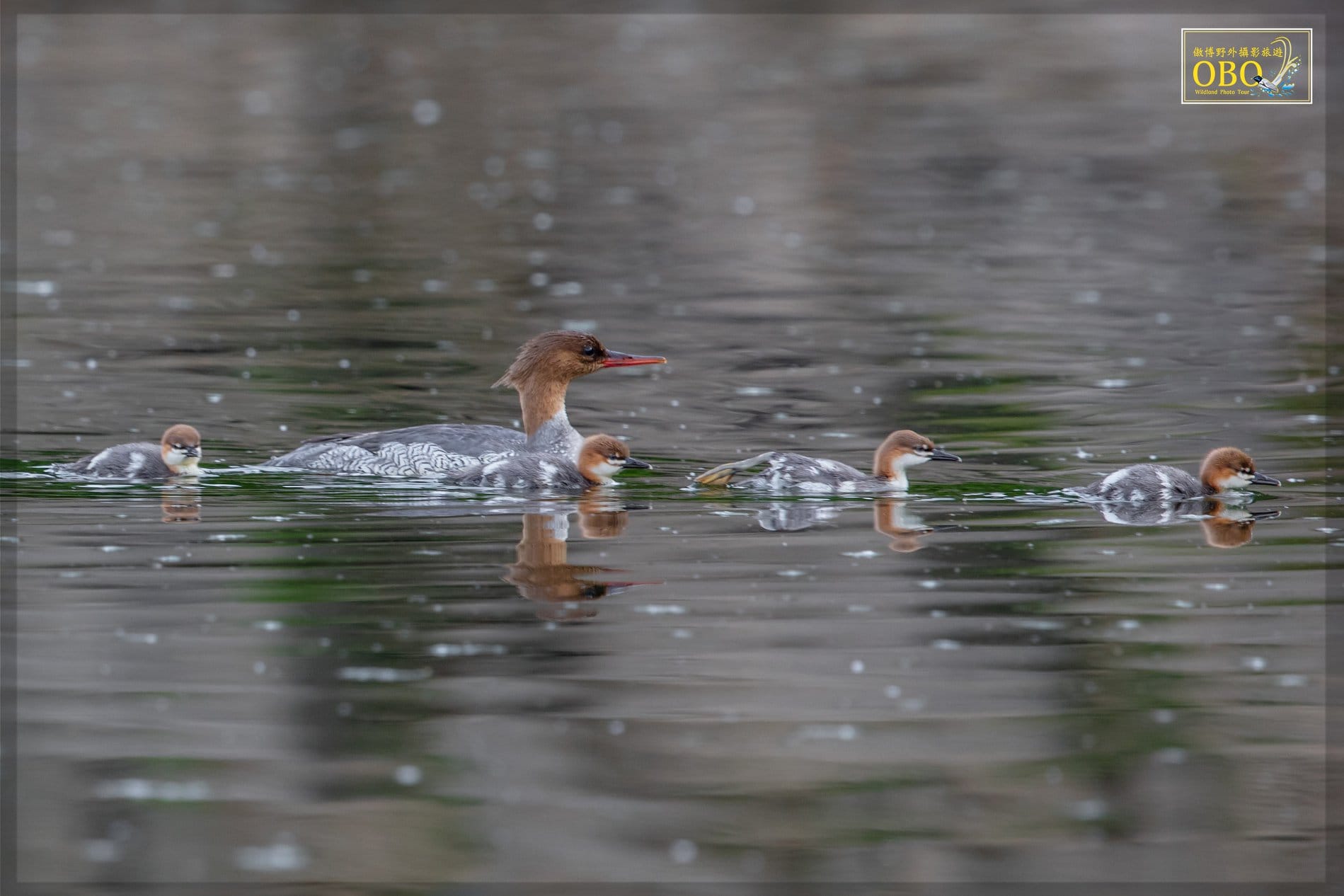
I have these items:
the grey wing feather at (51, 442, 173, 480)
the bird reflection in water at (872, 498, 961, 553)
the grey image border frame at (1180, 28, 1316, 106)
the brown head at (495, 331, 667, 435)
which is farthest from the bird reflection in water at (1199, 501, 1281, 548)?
the grey image border frame at (1180, 28, 1316, 106)

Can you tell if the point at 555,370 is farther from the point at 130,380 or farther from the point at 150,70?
the point at 150,70

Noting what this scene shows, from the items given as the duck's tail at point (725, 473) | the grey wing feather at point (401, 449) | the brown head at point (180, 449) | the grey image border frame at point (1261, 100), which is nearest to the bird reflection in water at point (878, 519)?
the duck's tail at point (725, 473)

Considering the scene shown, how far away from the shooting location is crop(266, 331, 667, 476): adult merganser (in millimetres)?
9875

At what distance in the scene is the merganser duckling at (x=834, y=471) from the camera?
9.42 meters

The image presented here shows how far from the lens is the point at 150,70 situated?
3325cm

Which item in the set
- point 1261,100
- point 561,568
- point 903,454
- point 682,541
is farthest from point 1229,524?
point 1261,100

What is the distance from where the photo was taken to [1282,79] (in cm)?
2680

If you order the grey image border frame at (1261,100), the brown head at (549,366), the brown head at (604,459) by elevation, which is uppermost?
the grey image border frame at (1261,100)

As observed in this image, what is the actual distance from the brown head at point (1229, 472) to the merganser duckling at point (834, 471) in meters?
1.19

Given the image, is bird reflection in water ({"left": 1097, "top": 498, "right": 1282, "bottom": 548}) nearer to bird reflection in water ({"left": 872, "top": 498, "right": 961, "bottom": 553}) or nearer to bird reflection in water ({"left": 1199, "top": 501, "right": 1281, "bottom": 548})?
bird reflection in water ({"left": 1199, "top": 501, "right": 1281, "bottom": 548})

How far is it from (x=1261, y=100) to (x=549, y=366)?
2184 cm

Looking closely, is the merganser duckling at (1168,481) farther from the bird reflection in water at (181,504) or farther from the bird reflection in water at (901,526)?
the bird reflection in water at (181,504)

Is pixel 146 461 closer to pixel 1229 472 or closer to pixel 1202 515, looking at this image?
pixel 1202 515

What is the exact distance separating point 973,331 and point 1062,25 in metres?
23.2
